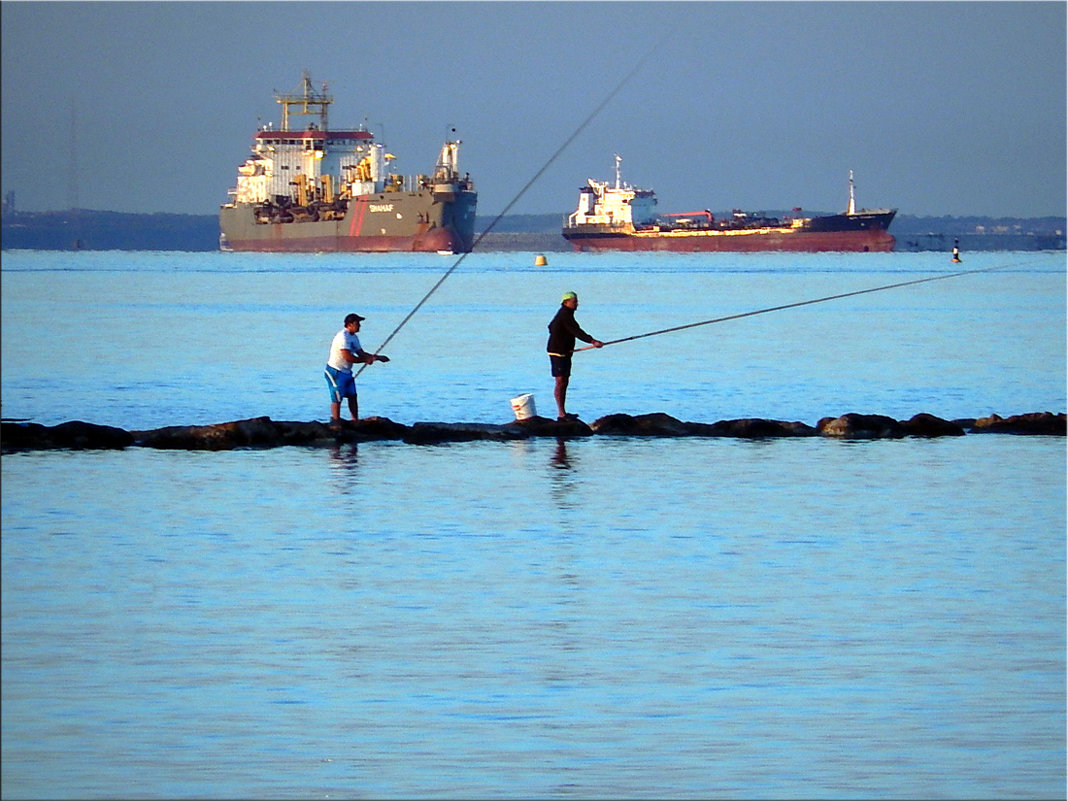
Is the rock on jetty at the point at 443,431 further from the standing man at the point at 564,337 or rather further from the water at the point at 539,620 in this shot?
the standing man at the point at 564,337

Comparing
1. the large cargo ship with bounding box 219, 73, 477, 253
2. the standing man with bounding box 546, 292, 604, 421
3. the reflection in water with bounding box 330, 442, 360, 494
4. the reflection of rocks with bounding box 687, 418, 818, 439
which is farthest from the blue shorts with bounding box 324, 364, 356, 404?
the large cargo ship with bounding box 219, 73, 477, 253

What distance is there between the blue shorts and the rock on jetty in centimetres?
27

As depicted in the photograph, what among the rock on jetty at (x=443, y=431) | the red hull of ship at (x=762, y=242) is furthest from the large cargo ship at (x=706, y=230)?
the rock on jetty at (x=443, y=431)

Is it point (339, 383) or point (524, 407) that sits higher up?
point (339, 383)

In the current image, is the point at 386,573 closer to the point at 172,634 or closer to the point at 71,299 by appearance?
the point at 172,634

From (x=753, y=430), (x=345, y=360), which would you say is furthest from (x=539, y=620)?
(x=753, y=430)

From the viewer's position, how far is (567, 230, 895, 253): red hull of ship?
491 ft

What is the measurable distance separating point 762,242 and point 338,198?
41787 mm

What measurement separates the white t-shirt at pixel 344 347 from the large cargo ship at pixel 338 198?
104m

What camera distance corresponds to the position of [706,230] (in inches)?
6078

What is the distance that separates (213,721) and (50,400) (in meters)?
18.2

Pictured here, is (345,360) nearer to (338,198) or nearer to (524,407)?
(524,407)

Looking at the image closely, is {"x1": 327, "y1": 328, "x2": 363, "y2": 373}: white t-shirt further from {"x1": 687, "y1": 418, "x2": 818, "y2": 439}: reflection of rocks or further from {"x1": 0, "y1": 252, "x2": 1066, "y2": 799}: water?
{"x1": 687, "y1": 418, "x2": 818, "y2": 439}: reflection of rocks

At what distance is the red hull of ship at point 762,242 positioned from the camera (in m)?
150
